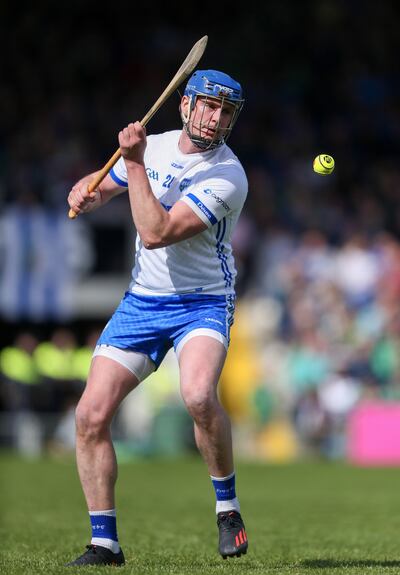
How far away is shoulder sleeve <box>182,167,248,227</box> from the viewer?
233 inches

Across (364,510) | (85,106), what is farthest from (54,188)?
(364,510)

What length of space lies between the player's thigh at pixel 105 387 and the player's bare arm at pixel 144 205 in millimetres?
635

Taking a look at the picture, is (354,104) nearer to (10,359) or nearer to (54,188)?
(54,188)

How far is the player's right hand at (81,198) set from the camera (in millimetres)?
6258

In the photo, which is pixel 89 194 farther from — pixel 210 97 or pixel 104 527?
pixel 104 527

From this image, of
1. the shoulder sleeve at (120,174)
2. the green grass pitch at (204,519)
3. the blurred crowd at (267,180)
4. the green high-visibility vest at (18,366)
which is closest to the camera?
the green grass pitch at (204,519)

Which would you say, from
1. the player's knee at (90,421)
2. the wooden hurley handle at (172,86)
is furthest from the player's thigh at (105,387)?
the wooden hurley handle at (172,86)

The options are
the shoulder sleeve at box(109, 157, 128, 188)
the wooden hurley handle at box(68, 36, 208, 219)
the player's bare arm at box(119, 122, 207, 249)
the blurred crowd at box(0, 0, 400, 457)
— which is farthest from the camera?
Result: the blurred crowd at box(0, 0, 400, 457)

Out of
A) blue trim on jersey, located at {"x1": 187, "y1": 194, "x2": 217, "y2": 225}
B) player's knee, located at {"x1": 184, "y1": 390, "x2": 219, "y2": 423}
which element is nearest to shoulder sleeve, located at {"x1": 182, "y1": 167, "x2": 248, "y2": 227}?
blue trim on jersey, located at {"x1": 187, "y1": 194, "x2": 217, "y2": 225}

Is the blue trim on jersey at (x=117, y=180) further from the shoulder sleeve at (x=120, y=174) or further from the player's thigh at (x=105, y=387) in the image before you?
the player's thigh at (x=105, y=387)

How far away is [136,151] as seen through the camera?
5.80 metres

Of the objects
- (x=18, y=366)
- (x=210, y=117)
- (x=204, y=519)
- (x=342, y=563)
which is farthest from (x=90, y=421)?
(x=18, y=366)

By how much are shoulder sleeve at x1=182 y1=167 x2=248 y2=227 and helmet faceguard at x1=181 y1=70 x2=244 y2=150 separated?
0.17 meters

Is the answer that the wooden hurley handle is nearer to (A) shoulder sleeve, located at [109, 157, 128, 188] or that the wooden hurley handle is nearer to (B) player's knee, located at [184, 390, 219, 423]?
(A) shoulder sleeve, located at [109, 157, 128, 188]
